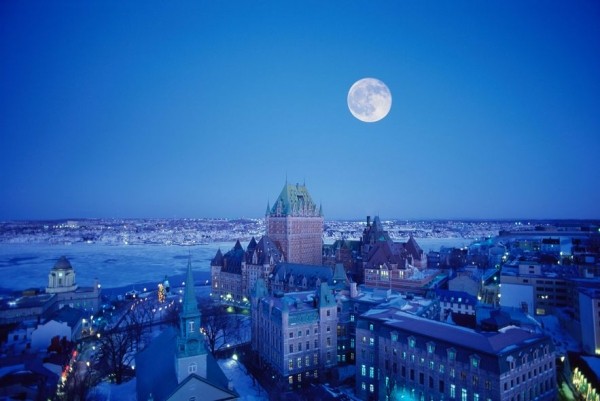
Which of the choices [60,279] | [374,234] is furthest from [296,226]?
[60,279]

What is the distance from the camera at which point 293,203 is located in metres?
105

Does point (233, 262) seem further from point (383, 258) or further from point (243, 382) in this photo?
point (243, 382)

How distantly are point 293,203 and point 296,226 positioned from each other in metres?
6.79

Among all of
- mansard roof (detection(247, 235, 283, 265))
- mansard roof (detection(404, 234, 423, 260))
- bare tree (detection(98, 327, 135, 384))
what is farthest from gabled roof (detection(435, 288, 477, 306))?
bare tree (detection(98, 327, 135, 384))

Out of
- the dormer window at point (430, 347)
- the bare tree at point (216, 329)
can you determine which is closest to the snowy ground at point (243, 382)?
the bare tree at point (216, 329)

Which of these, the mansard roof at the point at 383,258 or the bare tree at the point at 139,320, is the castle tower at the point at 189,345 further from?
the mansard roof at the point at 383,258

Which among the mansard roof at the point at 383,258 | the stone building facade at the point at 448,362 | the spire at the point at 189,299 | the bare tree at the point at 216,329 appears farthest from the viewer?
the mansard roof at the point at 383,258

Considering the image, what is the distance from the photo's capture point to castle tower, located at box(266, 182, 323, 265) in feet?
332

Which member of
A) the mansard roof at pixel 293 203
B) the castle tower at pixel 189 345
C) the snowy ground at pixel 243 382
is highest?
the mansard roof at pixel 293 203

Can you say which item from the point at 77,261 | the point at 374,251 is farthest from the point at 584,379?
the point at 77,261

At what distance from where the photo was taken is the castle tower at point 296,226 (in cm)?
10131

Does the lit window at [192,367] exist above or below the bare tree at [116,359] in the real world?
above

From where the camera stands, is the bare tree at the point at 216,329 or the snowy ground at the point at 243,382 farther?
the bare tree at the point at 216,329

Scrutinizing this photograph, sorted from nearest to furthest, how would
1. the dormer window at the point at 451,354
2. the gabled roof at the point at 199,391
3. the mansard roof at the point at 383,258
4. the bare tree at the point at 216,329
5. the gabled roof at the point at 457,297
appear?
1. the gabled roof at the point at 199,391
2. the dormer window at the point at 451,354
3. the bare tree at the point at 216,329
4. the gabled roof at the point at 457,297
5. the mansard roof at the point at 383,258
